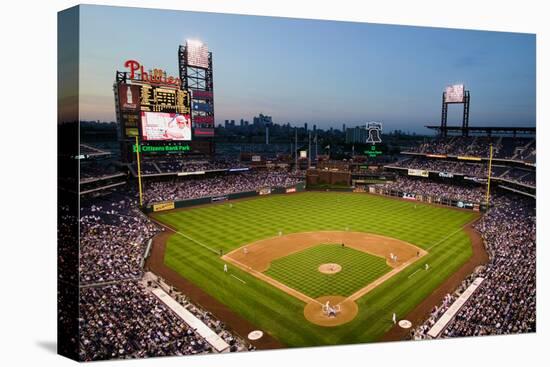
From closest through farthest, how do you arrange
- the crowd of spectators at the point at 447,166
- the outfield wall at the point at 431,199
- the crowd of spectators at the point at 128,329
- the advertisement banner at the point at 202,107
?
the crowd of spectators at the point at 128,329 < the outfield wall at the point at 431,199 < the crowd of spectators at the point at 447,166 < the advertisement banner at the point at 202,107

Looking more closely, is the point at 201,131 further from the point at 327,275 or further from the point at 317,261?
the point at 327,275

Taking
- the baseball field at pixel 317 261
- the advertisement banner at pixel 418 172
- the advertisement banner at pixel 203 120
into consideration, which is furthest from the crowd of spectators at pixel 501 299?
the advertisement banner at pixel 203 120

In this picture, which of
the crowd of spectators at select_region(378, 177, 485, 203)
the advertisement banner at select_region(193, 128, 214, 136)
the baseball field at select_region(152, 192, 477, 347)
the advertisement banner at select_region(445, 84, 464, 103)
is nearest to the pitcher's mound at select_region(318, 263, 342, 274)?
the baseball field at select_region(152, 192, 477, 347)

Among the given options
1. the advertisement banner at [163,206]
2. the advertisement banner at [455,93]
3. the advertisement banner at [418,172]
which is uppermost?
the advertisement banner at [455,93]

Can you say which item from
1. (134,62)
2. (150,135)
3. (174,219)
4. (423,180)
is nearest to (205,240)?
(174,219)

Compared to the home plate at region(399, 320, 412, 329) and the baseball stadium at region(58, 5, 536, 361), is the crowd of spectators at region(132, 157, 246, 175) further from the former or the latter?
the home plate at region(399, 320, 412, 329)

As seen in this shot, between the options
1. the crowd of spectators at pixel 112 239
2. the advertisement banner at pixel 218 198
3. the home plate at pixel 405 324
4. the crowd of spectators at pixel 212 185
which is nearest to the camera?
the home plate at pixel 405 324

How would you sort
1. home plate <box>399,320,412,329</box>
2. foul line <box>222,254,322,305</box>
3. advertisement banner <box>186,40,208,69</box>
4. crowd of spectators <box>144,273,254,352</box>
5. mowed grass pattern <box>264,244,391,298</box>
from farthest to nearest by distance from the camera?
advertisement banner <box>186,40,208,69</box>
mowed grass pattern <box>264,244,391,298</box>
foul line <box>222,254,322,305</box>
home plate <box>399,320,412,329</box>
crowd of spectators <box>144,273,254,352</box>

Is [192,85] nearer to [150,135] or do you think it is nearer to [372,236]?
[150,135]

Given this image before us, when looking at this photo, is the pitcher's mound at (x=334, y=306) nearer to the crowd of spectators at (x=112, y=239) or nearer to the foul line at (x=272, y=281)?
the foul line at (x=272, y=281)
